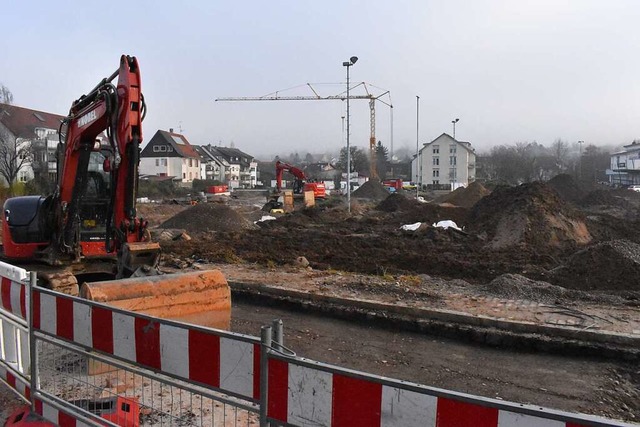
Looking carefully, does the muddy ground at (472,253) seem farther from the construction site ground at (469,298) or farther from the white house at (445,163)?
the white house at (445,163)

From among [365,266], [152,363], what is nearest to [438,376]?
[152,363]

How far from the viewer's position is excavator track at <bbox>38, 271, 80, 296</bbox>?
7.36 meters

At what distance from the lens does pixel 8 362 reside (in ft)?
16.0

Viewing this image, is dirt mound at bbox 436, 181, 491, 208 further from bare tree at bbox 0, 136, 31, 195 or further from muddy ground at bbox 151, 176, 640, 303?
bare tree at bbox 0, 136, 31, 195

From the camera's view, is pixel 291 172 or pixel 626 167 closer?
pixel 291 172

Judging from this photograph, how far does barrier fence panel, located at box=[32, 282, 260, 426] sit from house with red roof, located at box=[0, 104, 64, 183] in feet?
137

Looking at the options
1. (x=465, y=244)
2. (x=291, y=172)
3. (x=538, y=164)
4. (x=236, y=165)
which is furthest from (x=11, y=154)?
(x=538, y=164)

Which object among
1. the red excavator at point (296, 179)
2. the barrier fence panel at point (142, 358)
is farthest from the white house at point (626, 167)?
the barrier fence panel at point (142, 358)

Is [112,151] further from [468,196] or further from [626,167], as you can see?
[626,167]

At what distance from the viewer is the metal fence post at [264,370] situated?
8.95 feet

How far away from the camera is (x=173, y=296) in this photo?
6848mm

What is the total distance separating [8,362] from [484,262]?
12.5m

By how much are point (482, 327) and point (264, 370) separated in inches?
251

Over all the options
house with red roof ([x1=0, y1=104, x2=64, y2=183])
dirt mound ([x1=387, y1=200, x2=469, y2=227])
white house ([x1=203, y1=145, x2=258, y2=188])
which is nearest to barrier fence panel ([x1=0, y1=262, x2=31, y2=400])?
dirt mound ([x1=387, y1=200, x2=469, y2=227])
